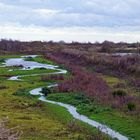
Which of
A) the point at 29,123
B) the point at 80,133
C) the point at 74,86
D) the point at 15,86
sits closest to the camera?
the point at 80,133

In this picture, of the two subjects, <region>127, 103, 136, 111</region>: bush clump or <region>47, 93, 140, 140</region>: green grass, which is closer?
<region>47, 93, 140, 140</region>: green grass

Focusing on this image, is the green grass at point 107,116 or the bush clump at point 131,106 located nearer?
the green grass at point 107,116

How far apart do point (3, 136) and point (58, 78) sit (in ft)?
172

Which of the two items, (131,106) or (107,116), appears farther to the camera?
(131,106)

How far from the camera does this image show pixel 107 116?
121 feet

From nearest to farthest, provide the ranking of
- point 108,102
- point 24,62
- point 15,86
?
point 108,102 → point 15,86 → point 24,62

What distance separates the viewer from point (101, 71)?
80500mm

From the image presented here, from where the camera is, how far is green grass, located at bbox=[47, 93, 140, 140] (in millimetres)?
31938

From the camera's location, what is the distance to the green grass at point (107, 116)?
3194cm

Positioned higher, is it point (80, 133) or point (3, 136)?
point (3, 136)

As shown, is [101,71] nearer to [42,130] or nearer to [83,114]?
[83,114]

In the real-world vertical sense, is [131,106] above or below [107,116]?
above

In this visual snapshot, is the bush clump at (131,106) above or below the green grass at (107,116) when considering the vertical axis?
above

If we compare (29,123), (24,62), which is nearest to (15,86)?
(29,123)
